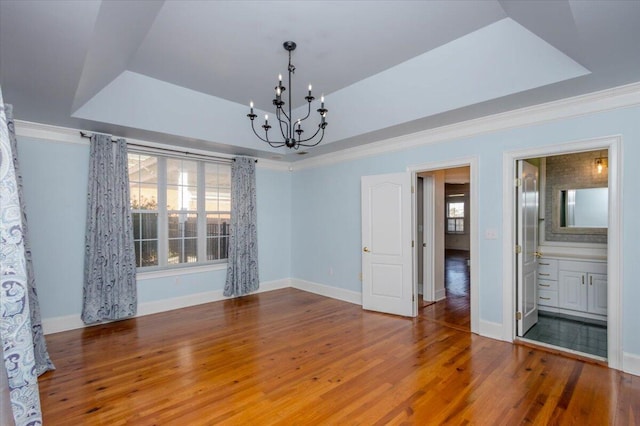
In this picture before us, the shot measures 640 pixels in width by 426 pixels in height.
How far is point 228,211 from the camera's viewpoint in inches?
225

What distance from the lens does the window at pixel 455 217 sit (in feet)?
40.7

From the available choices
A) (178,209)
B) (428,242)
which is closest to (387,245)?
(428,242)

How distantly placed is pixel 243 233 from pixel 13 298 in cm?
479

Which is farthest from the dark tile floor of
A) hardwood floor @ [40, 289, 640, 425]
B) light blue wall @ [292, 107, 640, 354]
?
light blue wall @ [292, 107, 640, 354]

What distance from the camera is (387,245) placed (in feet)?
15.5

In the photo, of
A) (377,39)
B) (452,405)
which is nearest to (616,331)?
(452,405)

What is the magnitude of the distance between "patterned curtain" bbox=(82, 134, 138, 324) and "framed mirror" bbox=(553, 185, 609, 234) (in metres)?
6.34

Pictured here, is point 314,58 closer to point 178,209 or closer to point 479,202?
point 479,202

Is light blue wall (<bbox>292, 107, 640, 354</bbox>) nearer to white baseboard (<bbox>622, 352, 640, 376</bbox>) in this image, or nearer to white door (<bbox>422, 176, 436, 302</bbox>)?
A: white baseboard (<bbox>622, 352, 640, 376</bbox>)

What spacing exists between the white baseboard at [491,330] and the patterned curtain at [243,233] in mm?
3735

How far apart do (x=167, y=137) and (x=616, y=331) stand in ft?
18.5

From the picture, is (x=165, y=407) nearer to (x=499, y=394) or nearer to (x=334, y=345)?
(x=334, y=345)

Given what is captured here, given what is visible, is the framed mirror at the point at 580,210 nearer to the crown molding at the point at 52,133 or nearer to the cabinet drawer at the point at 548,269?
the cabinet drawer at the point at 548,269

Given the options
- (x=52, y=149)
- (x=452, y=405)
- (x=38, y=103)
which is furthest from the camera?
(x=52, y=149)
